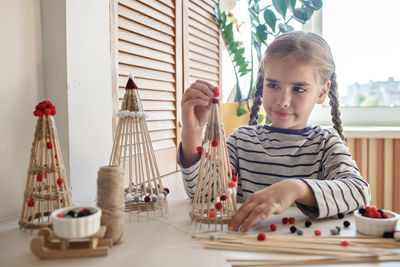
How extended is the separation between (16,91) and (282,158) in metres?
0.72

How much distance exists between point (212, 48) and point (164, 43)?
0.52 m

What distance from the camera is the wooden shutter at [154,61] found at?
111 centimetres

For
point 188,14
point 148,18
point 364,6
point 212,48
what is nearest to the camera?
point 148,18

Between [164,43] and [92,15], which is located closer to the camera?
[92,15]

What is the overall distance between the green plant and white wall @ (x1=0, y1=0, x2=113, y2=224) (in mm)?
1096

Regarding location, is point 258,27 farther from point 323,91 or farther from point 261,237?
point 261,237

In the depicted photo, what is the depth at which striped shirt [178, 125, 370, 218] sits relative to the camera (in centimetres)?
94

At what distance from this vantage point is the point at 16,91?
31.2 inches

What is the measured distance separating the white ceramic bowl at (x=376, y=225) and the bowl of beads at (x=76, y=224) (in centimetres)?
48

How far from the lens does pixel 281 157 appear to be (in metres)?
1.06

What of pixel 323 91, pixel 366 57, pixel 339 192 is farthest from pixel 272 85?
pixel 366 57

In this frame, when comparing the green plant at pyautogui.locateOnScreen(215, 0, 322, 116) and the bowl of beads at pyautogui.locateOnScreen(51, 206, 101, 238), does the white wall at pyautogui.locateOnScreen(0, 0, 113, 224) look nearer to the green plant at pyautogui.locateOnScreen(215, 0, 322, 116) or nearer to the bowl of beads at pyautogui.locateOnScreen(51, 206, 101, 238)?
the bowl of beads at pyautogui.locateOnScreen(51, 206, 101, 238)

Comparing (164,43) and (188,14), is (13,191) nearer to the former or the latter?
(164,43)

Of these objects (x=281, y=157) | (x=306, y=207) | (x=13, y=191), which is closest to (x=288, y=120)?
(x=281, y=157)
